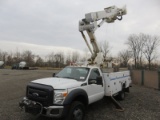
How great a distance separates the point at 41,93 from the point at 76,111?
4.06 ft

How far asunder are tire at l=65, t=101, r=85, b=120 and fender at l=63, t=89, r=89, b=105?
8.6 inches

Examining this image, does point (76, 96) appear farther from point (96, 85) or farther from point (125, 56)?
point (125, 56)

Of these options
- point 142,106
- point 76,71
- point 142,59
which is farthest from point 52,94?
point 142,59

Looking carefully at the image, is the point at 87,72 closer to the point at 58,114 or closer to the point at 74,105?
the point at 74,105

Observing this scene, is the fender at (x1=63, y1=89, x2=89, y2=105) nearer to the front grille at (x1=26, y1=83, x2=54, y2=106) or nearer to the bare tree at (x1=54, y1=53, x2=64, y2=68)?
the front grille at (x1=26, y1=83, x2=54, y2=106)

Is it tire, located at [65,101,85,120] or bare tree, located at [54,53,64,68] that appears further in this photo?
bare tree, located at [54,53,64,68]

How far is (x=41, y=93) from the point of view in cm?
→ 532

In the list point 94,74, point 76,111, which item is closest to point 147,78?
point 94,74

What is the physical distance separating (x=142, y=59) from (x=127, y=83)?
67060 millimetres

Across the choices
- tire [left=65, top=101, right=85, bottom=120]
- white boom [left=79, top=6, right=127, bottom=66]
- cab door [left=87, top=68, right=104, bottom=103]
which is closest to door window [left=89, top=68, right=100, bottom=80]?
cab door [left=87, top=68, right=104, bottom=103]

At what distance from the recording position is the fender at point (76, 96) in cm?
526

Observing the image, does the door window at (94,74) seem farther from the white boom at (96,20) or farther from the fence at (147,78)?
the fence at (147,78)

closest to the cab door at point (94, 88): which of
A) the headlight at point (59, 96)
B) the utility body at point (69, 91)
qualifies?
the utility body at point (69, 91)

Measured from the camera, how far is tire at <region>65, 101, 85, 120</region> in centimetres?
536
